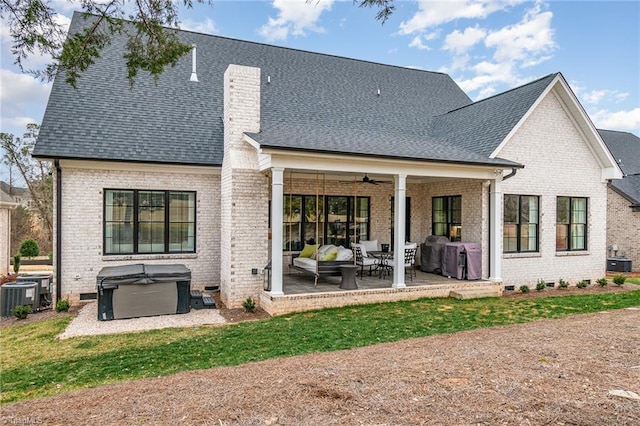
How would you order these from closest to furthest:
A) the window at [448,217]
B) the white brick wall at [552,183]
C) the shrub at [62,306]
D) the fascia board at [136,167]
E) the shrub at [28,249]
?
the shrub at [62,306] < the fascia board at [136,167] < the white brick wall at [552,183] < the window at [448,217] < the shrub at [28,249]

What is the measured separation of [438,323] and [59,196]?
899 centimetres

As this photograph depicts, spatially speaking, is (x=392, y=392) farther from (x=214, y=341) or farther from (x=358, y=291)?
(x=358, y=291)

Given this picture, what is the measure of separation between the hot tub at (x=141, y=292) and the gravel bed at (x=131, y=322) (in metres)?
0.17

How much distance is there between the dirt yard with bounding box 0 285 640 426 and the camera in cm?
379

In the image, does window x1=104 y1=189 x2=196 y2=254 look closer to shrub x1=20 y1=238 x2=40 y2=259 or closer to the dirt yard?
→ the dirt yard

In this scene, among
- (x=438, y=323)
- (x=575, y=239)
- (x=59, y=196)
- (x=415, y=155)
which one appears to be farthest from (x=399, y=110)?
(x=59, y=196)

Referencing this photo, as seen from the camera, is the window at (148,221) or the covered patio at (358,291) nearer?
the covered patio at (358,291)

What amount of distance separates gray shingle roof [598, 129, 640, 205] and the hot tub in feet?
63.9

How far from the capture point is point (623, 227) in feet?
62.5

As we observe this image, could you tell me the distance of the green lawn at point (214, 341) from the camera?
223 inches

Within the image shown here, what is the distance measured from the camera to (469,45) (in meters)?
19.3

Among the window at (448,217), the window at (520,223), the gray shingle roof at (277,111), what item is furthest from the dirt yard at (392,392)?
the window at (448,217)

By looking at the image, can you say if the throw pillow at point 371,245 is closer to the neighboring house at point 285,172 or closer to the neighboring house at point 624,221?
the neighboring house at point 285,172

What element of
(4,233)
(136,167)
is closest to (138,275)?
(136,167)
